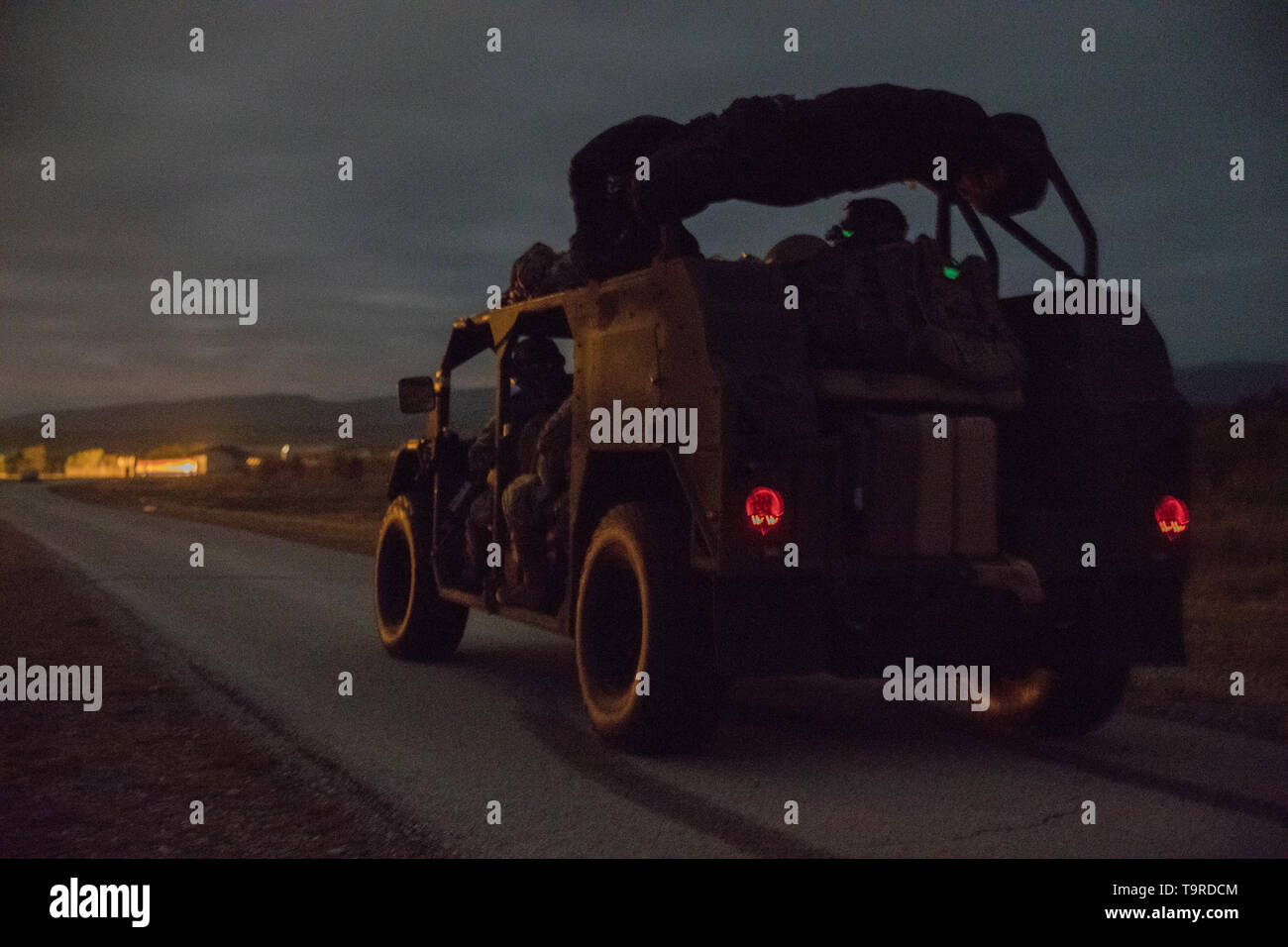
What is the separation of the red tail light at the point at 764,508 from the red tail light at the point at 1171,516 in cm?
196

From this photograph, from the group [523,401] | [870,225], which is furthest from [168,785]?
[870,225]

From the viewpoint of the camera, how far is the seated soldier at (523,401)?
8.48 m

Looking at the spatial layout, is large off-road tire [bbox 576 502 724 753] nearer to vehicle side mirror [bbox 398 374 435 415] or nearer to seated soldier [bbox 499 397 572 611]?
seated soldier [bbox 499 397 572 611]

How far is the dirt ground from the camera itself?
4.88 meters

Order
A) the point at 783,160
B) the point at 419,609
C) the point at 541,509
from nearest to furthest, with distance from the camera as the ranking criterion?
1. the point at 783,160
2. the point at 541,509
3. the point at 419,609

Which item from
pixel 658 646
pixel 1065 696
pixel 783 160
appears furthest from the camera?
pixel 783 160

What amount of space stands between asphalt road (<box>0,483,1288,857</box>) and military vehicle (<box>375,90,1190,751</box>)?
0.43m

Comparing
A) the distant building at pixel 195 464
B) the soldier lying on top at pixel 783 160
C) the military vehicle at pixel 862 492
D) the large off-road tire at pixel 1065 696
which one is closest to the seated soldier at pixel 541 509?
the military vehicle at pixel 862 492

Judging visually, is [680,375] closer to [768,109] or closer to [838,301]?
[838,301]

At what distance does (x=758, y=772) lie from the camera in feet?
19.9

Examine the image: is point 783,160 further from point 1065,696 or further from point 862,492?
point 1065,696

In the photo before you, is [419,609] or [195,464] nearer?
[419,609]

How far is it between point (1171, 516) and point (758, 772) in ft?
7.62

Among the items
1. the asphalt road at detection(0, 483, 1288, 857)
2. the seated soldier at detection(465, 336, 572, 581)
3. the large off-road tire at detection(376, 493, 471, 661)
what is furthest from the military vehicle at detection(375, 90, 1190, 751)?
the large off-road tire at detection(376, 493, 471, 661)
